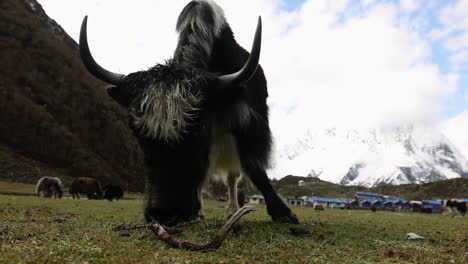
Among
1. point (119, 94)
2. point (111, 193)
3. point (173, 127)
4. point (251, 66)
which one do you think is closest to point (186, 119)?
point (173, 127)

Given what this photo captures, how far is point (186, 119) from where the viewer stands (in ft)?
11.3

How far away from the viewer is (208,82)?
3.81m

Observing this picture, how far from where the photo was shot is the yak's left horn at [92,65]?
4086 mm

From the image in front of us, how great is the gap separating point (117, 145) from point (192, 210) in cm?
5152

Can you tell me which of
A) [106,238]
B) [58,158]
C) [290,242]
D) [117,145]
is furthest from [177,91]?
[117,145]

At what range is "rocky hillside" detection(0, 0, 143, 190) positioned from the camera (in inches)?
1628

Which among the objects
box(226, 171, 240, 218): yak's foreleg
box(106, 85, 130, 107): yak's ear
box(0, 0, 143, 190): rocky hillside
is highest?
box(0, 0, 143, 190): rocky hillside

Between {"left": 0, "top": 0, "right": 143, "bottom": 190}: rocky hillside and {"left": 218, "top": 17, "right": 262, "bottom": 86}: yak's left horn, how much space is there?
118 feet

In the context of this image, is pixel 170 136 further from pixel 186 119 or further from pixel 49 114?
pixel 49 114

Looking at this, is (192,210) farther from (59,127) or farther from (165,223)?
(59,127)

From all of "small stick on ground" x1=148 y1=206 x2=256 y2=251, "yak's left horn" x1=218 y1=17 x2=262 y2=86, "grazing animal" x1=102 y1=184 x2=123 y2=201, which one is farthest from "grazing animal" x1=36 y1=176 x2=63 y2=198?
"small stick on ground" x1=148 y1=206 x2=256 y2=251

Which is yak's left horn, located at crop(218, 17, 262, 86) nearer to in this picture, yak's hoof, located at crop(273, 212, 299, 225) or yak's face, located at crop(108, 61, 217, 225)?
yak's face, located at crop(108, 61, 217, 225)

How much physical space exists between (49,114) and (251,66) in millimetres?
47714

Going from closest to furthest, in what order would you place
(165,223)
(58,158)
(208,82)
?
(165,223), (208,82), (58,158)
